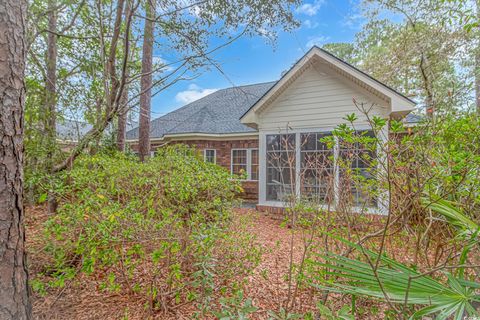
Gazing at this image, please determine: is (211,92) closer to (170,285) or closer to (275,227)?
(275,227)

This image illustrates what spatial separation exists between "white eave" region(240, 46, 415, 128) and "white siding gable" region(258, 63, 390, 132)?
0.57 feet

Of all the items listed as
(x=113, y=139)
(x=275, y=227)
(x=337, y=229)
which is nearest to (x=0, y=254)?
(x=337, y=229)

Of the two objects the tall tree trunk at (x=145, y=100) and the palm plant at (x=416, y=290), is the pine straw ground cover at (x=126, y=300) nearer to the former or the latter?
the palm plant at (x=416, y=290)

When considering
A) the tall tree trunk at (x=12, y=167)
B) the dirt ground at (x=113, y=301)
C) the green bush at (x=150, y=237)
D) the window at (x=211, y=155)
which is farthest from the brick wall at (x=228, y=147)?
the tall tree trunk at (x=12, y=167)

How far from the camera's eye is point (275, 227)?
24.3ft

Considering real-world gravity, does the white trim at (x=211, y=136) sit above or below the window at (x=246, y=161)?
above

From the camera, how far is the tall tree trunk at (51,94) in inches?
194

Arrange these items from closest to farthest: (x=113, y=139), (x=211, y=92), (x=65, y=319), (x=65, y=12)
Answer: (x=65, y=319), (x=65, y=12), (x=113, y=139), (x=211, y=92)

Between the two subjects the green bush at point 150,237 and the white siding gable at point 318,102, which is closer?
the green bush at point 150,237

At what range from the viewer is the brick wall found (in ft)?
40.4

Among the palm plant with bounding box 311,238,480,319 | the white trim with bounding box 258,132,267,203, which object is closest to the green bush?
the palm plant with bounding box 311,238,480,319

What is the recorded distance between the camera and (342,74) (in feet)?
25.3

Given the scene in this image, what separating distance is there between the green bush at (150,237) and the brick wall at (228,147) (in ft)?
28.0

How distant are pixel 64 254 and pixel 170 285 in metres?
1.34
